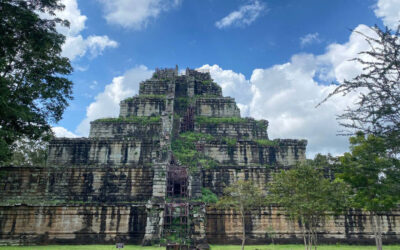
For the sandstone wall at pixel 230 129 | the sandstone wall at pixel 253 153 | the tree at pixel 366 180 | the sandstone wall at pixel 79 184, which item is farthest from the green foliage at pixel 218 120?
the tree at pixel 366 180

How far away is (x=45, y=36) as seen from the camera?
44.7ft

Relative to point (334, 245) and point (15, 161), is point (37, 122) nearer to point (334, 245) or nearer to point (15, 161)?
point (334, 245)

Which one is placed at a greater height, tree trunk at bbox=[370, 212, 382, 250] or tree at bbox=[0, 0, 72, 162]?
tree at bbox=[0, 0, 72, 162]

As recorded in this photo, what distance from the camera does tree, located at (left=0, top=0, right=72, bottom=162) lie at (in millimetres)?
12539

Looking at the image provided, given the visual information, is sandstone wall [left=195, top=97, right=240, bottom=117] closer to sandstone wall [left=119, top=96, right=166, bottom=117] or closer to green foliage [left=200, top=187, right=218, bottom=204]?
sandstone wall [left=119, top=96, right=166, bottom=117]

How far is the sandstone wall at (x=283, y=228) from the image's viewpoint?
58.0 feet

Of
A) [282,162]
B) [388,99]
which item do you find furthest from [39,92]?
[282,162]

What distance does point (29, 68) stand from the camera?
1425cm

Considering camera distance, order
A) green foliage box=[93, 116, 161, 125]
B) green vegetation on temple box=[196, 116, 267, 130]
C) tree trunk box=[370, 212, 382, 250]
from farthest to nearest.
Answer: green vegetation on temple box=[196, 116, 267, 130] < green foliage box=[93, 116, 161, 125] < tree trunk box=[370, 212, 382, 250]

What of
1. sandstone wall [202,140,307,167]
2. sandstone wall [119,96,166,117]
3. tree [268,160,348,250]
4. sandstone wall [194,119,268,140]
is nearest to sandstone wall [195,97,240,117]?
sandstone wall [194,119,268,140]

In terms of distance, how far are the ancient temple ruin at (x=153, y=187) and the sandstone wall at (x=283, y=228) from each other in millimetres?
61

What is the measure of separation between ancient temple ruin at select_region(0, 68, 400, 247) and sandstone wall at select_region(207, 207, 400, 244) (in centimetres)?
6

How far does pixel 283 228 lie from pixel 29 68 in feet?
58.2

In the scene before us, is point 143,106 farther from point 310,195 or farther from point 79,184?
point 310,195
